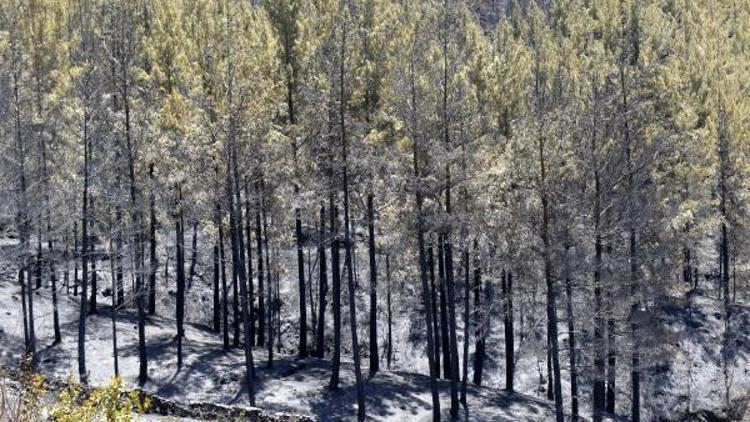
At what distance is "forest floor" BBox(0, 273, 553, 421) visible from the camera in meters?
23.1

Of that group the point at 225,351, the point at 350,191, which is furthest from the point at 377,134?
the point at 225,351

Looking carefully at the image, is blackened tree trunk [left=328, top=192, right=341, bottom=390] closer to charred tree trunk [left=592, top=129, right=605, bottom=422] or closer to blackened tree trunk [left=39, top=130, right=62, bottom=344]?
charred tree trunk [left=592, top=129, right=605, bottom=422]

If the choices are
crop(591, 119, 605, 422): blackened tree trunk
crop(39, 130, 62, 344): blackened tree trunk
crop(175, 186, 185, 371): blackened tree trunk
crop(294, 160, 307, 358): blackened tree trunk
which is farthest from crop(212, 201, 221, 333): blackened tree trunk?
crop(591, 119, 605, 422): blackened tree trunk

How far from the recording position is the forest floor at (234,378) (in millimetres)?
23141

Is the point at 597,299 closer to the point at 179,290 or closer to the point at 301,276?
the point at 301,276

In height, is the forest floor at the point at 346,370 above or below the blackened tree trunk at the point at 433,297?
below

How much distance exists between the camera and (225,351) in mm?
27516

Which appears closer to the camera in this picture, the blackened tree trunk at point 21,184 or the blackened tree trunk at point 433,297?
the blackened tree trunk at point 21,184

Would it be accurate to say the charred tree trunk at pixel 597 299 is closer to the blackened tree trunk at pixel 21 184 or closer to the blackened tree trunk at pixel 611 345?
the blackened tree trunk at pixel 611 345

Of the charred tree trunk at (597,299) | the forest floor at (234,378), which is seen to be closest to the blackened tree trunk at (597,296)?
the charred tree trunk at (597,299)

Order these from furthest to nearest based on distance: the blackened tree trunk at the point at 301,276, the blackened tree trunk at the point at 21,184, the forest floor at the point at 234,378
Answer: the blackened tree trunk at the point at 301,276 < the blackened tree trunk at the point at 21,184 < the forest floor at the point at 234,378

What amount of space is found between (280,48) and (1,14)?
13243 millimetres

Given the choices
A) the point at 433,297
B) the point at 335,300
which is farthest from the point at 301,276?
the point at 433,297

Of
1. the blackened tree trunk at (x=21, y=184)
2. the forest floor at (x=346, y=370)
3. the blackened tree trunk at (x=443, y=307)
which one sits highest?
the blackened tree trunk at (x=21, y=184)
